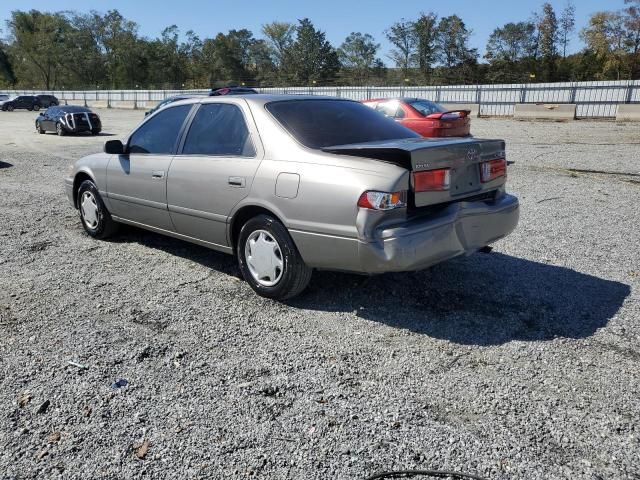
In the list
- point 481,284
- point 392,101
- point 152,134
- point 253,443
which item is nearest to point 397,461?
point 253,443

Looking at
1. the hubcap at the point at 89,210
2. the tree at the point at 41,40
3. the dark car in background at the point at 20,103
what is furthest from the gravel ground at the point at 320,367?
the tree at the point at 41,40

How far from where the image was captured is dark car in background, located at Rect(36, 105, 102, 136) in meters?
21.6

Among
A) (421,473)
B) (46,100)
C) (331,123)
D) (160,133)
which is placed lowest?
(421,473)

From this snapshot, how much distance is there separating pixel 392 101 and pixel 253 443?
11679 millimetres

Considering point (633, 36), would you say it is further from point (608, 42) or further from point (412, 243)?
point (412, 243)

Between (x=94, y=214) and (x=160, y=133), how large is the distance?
1461mm

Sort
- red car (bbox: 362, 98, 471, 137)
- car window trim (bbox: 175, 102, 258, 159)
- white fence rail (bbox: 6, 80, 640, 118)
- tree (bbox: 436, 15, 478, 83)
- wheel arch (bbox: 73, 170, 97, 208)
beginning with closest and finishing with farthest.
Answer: car window trim (bbox: 175, 102, 258, 159) → wheel arch (bbox: 73, 170, 97, 208) → red car (bbox: 362, 98, 471, 137) → white fence rail (bbox: 6, 80, 640, 118) → tree (bbox: 436, 15, 478, 83)

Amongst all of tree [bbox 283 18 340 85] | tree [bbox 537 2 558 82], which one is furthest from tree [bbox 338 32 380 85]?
tree [bbox 537 2 558 82]

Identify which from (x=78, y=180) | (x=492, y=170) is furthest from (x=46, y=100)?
(x=492, y=170)

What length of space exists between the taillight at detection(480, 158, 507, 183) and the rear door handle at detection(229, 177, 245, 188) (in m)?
1.79

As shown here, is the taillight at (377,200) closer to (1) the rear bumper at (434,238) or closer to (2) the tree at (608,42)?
(1) the rear bumper at (434,238)

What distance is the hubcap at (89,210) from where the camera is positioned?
19.0 feet

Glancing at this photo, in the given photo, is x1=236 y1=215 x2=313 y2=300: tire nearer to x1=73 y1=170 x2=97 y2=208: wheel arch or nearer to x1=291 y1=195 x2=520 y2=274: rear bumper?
x1=291 y1=195 x2=520 y2=274: rear bumper

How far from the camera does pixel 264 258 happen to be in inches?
157
